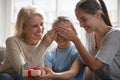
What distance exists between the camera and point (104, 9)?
1.54m

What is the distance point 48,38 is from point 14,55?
11.3 inches

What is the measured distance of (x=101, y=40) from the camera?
1522 mm

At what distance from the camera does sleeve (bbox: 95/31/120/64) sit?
136cm

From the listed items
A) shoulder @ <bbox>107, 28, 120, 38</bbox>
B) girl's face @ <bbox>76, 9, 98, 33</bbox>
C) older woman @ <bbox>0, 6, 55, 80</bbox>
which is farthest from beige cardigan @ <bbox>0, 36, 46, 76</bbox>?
shoulder @ <bbox>107, 28, 120, 38</bbox>

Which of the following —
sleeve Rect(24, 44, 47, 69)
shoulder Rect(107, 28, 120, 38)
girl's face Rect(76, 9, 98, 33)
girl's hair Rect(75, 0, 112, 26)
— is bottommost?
sleeve Rect(24, 44, 47, 69)

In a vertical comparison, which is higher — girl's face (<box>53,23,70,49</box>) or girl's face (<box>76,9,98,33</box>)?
girl's face (<box>76,9,98,33</box>)

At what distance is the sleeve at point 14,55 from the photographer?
1536 mm

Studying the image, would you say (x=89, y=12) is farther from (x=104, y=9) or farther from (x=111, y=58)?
(x=111, y=58)

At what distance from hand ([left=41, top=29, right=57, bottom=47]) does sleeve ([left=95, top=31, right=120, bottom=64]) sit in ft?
0.91

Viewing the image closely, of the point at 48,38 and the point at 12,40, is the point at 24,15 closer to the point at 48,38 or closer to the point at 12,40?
the point at 12,40

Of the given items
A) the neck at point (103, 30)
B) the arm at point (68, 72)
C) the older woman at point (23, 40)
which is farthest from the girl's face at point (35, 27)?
the neck at point (103, 30)

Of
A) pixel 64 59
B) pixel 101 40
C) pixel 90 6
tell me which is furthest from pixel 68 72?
pixel 90 6

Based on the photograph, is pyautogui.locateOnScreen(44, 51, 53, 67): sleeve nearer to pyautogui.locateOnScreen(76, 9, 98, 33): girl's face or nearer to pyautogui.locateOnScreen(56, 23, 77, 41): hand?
pyautogui.locateOnScreen(56, 23, 77, 41): hand

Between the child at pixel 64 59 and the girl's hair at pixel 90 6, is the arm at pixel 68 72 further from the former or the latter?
the girl's hair at pixel 90 6
